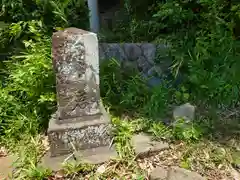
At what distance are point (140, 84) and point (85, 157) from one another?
125cm

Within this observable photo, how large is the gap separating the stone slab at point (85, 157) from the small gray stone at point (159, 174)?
41 cm

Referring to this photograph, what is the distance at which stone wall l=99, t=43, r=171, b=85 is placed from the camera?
13.3 feet

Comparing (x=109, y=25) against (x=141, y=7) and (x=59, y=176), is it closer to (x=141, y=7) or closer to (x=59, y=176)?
(x=141, y=7)

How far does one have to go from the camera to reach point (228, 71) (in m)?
3.71

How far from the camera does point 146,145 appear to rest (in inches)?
118

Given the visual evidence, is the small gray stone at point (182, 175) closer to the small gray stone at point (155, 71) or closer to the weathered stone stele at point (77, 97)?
the weathered stone stele at point (77, 97)

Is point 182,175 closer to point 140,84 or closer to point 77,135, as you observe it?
point 77,135

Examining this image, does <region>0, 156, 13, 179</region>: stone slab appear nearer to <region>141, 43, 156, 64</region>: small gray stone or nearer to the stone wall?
the stone wall

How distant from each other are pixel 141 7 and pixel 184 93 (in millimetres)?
2099

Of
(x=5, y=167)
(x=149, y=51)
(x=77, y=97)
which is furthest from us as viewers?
(x=149, y=51)

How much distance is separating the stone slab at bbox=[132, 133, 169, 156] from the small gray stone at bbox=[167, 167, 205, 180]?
1.06 ft

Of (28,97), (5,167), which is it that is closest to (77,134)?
(5,167)

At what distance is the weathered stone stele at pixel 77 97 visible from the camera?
2688 mm

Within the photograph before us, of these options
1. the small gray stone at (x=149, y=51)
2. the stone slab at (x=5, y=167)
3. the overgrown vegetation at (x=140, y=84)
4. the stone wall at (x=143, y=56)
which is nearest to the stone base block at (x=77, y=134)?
the overgrown vegetation at (x=140, y=84)
